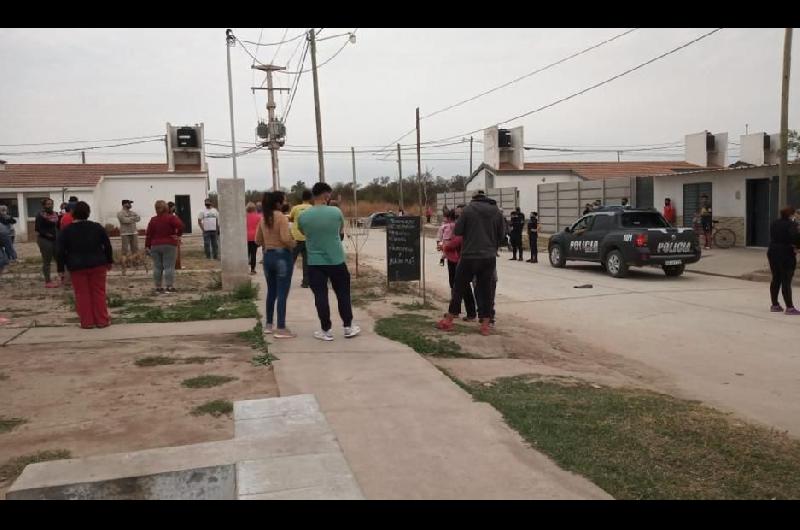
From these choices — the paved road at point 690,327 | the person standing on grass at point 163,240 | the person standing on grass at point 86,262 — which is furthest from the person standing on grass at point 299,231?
the paved road at point 690,327

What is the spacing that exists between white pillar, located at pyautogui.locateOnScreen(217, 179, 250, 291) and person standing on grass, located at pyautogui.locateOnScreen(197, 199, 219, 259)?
5336 millimetres

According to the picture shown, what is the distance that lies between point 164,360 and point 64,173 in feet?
125

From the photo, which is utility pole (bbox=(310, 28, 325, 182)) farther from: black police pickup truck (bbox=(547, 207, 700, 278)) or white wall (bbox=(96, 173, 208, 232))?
white wall (bbox=(96, 173, 208, 232))

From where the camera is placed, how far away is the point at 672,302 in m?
11.8

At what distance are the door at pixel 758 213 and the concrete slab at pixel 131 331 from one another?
1860 centimetres

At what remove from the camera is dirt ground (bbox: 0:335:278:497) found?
4304 millimetres

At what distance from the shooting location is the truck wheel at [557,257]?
18.0 meters

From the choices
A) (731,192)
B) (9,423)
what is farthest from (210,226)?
(731,192)

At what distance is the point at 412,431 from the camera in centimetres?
438

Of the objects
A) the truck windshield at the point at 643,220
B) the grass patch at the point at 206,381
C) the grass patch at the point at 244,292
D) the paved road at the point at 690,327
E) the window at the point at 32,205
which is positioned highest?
the window at the point at 32,205

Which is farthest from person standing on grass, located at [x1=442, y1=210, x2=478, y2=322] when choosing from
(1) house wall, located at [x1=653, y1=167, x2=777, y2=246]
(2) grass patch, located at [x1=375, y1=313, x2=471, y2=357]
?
(1) house wall, located at [x1=653, y1=167, x2=777, y2=246]

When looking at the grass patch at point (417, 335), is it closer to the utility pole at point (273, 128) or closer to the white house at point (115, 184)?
the utility pole at point (273, 128)
